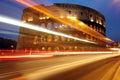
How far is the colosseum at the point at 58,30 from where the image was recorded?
69.3m

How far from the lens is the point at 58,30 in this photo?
3524 inches

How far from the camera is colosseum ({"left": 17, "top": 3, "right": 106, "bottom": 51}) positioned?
2729 inches

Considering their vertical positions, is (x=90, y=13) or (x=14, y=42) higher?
(x=90, y=13)

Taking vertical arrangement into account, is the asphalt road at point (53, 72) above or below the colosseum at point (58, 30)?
below

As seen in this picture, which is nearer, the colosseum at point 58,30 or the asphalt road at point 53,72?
the asphalt road at point 53,72

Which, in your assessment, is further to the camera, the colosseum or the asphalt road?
the colosseum

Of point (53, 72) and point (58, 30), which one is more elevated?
point (58, 30)

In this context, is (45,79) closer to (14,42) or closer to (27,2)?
(27,2)

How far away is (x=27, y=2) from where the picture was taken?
26078mm

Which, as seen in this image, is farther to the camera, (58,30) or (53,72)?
(58,30)

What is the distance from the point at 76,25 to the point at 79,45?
17123 millimetres

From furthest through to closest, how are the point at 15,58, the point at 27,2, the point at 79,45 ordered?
1. the point at 79,45
2. the point at 15,58
3. the point at 27,2

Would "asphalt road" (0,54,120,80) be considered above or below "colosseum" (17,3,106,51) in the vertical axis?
below

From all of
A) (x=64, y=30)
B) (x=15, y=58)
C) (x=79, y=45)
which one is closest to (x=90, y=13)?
(x=64, y=30)
